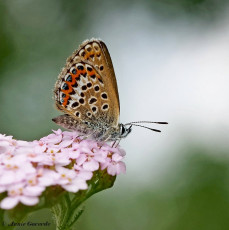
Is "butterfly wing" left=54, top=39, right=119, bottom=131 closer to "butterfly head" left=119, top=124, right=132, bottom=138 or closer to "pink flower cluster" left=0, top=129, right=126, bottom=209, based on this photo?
"butterfly head" left=119, top=124, right=132, bottom=138

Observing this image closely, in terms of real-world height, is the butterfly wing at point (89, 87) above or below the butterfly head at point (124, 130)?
above

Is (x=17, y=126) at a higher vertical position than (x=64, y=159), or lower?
lower

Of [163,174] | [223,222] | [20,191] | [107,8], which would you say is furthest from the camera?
[107,8]

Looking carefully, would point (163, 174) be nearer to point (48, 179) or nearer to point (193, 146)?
point (193, 146)

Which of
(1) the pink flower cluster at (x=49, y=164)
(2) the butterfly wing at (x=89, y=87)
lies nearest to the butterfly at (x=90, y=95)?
(2) the butterfly wing at (x=89, y=87)

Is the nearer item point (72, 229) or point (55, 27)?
point (72, 229)

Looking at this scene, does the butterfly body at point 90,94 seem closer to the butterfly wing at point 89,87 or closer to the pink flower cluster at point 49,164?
the butterfly wing at point 89,87

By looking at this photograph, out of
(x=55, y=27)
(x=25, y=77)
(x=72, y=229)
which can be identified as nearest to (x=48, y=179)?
(x=72, y=229)
